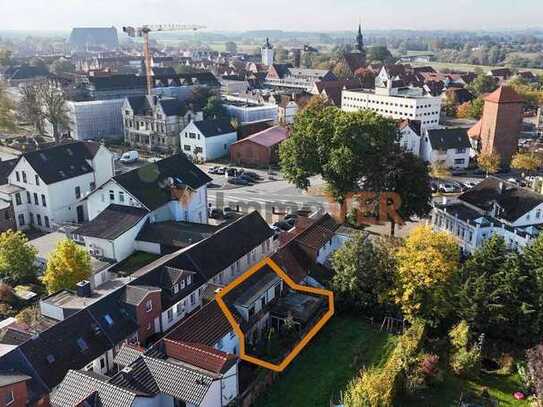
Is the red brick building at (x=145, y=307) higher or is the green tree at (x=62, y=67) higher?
the green tree at (x=62, y=67)

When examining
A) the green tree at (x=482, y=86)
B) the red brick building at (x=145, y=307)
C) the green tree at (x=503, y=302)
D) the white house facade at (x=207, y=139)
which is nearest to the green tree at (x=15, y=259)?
the red brick building at (x=145, y=307)

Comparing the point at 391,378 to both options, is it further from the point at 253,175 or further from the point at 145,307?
the point at 253,175

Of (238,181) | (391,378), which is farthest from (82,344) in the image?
(238,181)

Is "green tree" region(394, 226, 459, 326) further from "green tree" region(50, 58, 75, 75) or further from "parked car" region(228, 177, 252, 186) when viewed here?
"green tree" region(50, 58, 75, 75)

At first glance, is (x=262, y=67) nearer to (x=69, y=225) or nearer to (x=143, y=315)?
(x=69, y=225)

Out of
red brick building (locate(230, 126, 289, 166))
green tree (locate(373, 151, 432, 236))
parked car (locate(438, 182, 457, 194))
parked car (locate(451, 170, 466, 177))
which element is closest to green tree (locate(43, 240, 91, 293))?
A: green tree (locate(373, 151, 432, 236))

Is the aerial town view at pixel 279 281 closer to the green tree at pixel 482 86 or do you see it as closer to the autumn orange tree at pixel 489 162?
the autumn orange tree at pixel 489 162

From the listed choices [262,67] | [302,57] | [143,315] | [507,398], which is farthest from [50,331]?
[302,57]
